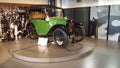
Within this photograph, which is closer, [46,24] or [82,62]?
[82,62]

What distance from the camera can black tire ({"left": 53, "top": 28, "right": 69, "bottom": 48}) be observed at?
15.0 feet

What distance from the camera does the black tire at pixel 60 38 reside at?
15.0 ft

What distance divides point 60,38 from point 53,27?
57cm

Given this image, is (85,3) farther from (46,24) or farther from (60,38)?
(60,38)

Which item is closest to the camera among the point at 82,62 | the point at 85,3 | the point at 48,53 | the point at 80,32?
the point at 82,62

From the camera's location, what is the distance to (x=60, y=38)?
4891mm

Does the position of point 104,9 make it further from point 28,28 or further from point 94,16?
point 28,28

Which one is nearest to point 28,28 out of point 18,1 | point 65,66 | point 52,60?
point 18,1

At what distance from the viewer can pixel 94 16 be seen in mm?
7074

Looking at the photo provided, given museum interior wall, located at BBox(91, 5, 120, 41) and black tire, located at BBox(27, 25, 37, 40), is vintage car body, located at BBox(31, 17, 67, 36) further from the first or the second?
museum interior wall, located at BBox(91, 5, 120, 41)

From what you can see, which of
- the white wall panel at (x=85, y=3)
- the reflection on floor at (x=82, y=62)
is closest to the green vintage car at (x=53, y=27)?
Result: the reflection on floor at (x=82, y=62)

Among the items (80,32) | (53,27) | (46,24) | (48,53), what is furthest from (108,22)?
(48,53)

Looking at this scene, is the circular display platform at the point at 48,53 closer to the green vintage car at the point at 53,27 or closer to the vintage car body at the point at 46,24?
the green vintage car at the point at 53,27

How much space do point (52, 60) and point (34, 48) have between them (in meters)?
1.12
